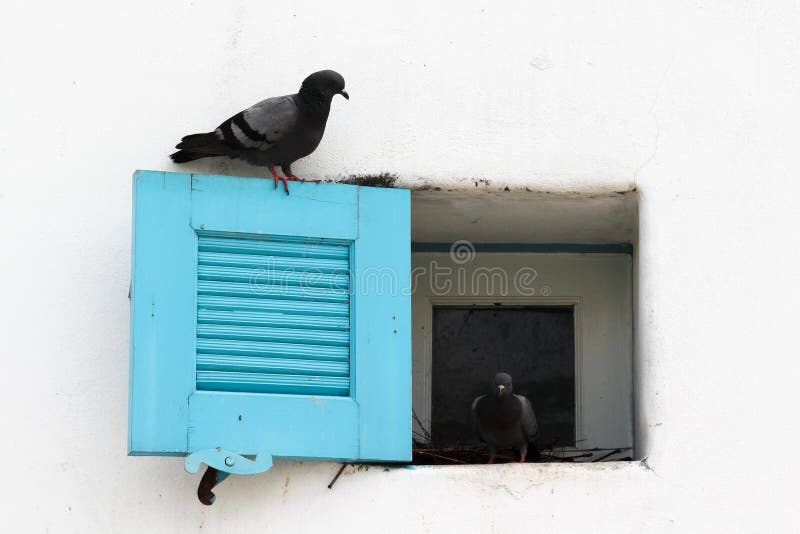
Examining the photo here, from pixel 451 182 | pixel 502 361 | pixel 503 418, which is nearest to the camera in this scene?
pixel 451 182

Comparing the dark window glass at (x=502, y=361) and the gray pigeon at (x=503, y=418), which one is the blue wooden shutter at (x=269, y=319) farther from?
the dark window glass at (x=502, y=361)

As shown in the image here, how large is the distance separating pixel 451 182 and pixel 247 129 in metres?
0.63

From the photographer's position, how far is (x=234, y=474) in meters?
3.51

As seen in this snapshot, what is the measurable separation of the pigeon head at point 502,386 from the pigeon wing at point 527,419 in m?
0.05

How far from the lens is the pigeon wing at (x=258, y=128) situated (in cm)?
368

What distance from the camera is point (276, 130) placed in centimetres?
370

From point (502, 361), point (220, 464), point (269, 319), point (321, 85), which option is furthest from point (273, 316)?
point (502, 361)

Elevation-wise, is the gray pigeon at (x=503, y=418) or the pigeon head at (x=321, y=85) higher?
the pigeon head at (x=321, y=85)

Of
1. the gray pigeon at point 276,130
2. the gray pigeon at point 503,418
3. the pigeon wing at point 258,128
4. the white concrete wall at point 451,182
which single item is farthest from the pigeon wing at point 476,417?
the pigeon wing at point 258,128

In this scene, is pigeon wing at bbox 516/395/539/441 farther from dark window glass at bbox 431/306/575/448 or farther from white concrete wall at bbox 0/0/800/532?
white concrete wall at bbox 0/0/800/532

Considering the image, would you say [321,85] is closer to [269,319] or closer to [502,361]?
[269,319]

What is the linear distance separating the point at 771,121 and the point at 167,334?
1.89m

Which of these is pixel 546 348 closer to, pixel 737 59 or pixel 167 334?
pixel 737 59

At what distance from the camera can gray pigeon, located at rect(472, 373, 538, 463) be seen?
4.43m
